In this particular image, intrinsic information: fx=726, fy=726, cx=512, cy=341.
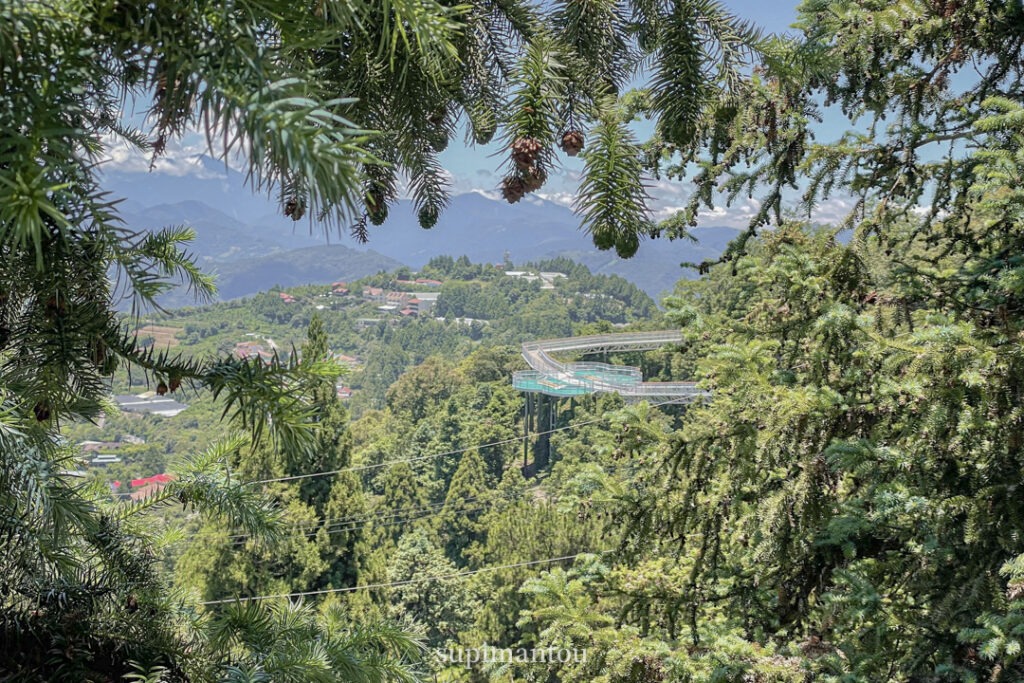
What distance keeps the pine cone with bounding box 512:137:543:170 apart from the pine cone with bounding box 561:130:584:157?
58mm

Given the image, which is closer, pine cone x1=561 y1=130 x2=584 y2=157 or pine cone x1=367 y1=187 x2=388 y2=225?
pine cone x1=561 y1=130 x2=584 y2=157

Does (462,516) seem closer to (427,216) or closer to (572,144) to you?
(427,216)

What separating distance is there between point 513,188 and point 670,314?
3.90 meters

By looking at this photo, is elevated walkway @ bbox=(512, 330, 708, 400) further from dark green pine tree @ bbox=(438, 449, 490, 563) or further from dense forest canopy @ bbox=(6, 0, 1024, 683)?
dense forest canopy @ bbox=(6, 0, 1024, 683)

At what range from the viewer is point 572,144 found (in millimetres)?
1075

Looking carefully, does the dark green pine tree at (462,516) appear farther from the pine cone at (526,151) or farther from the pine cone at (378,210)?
the pine cone at (526,151)

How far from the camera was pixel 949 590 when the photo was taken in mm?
2891

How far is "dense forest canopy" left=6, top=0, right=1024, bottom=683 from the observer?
0.72m

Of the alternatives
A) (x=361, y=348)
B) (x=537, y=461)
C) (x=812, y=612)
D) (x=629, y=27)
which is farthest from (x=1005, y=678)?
(x=361, y=348)

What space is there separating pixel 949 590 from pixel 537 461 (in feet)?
150

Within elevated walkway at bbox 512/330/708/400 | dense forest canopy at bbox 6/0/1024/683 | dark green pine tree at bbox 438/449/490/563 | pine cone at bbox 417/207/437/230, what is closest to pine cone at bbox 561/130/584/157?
dense forest canopy at bbox 6/0/1024/683

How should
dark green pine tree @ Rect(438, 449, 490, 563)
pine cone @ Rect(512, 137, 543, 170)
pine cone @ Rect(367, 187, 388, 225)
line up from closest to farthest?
pine cone @ Rect(512, 137, 543, 170) → pine cone @ Rect(367, 187, 388, 225) → dark green pine tree @ Rect(438, 449, 490, 563)

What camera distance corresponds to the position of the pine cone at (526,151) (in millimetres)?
1024

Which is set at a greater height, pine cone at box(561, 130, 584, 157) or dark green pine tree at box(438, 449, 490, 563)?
pine cone at box(561, 130, 584, 157)
